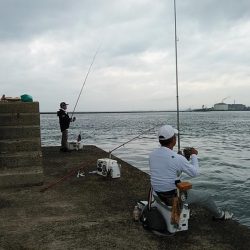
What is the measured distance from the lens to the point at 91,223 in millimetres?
6398

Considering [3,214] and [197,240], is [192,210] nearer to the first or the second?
[197,240]

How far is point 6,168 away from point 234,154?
54.0 feet

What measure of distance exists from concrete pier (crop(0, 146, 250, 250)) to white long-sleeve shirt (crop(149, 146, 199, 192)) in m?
0.76

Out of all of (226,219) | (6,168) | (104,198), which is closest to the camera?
(226,219)

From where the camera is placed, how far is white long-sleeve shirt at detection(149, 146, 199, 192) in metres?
5.60

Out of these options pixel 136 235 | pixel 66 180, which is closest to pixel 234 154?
pixel 66 180

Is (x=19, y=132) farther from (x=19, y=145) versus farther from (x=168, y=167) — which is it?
(x=168, y=167)

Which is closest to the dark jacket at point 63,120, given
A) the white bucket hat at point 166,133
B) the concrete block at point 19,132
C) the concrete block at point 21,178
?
the concrete block at point 19,132

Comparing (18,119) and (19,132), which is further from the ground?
(18,119)

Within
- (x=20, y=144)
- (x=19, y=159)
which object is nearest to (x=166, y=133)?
(x=19, y=159)

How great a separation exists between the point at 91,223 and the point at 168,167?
168 cm

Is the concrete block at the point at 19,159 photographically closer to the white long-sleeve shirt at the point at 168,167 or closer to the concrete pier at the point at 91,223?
the concrete pier at the point at 91,223

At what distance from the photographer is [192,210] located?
22.9ft

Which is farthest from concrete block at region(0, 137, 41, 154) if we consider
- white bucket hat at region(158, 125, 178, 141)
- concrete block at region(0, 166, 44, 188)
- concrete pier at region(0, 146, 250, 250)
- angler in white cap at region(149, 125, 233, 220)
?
white bucket hat at region(158, 125, 178, 141)
